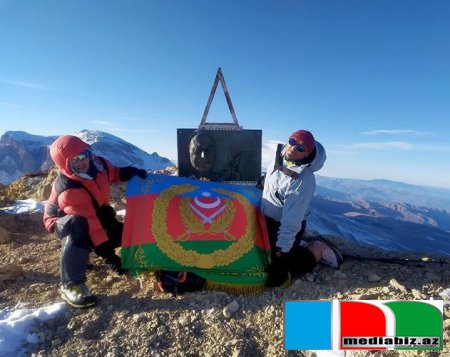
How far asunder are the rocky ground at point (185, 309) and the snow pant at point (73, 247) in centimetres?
42

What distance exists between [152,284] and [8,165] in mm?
173627

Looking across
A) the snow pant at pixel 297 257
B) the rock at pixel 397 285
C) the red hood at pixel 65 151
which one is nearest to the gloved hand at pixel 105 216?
the red hood at pixel 65 151

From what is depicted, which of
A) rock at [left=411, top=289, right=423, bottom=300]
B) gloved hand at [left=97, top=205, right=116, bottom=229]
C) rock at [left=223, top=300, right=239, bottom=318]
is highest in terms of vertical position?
gloved hand at [left=97, top=205, right=116, bottom=229]

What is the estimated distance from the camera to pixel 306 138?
4.43m

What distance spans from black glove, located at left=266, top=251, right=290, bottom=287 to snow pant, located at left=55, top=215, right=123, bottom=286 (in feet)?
8.67

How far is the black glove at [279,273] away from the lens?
4.53m

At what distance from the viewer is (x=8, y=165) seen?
145000mm

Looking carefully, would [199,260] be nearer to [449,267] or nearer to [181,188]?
[181,188]

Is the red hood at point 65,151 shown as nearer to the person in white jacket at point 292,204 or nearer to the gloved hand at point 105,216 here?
the gloved hand at point 105,216

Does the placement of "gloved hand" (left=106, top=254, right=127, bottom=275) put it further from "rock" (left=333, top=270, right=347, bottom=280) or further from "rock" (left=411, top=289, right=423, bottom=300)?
"rock" (left=411, top=289, right=423, bottom=300)

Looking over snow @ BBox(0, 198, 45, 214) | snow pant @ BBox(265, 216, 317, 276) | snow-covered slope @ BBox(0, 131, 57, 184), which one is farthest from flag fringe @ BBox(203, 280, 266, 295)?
snow-covered slope @ BBox(0, 131, 57, 184)

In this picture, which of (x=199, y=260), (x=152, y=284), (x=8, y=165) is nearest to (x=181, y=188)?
(x=199, y=260)

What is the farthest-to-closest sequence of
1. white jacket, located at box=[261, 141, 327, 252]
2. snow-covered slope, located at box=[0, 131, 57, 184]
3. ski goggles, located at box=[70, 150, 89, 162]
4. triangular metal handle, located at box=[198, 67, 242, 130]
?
snow-covered slope, located at box=[0, 131, 57, 184], triangular metal handle, located at box=[198, 67, 242, 130], white jacket, located at box=[261, 141, 327, 252], ski goggles, located at box=[70, 150, 89, 162]

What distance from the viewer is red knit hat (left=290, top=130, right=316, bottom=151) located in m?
4.43
